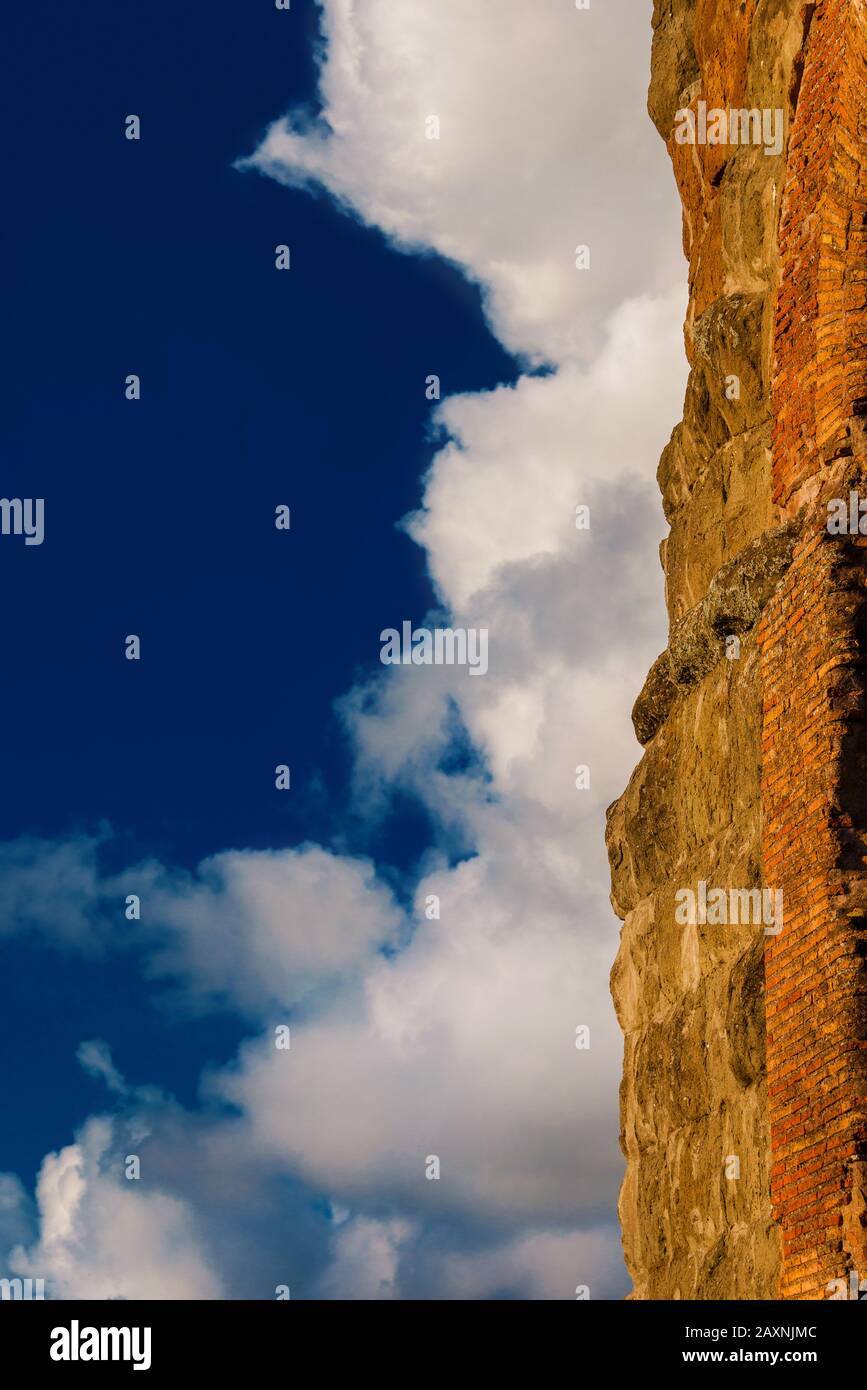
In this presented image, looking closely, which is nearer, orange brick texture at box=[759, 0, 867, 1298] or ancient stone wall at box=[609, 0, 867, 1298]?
orange brick texture at box=[759, 0, 867, 1298]

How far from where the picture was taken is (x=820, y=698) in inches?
284

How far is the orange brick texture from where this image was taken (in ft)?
22.2

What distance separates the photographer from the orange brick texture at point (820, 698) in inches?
266

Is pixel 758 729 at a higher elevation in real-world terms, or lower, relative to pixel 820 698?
higher

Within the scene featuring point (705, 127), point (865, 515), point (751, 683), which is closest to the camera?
point (865, 515)

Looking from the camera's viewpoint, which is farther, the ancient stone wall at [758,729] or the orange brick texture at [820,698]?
the ancient stone wall at [758,729]

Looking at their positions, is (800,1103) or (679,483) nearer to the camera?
(800,1103)

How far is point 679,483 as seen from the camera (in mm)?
9914
